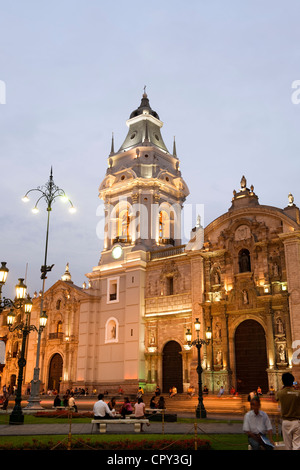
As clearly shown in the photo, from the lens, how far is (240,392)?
3297 centimetres

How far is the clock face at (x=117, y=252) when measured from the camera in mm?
44281

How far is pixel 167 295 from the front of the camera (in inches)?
1553

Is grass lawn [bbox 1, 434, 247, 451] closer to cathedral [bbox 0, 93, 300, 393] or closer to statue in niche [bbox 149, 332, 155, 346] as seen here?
cathedral [bbox 0, 93, 300, 393]

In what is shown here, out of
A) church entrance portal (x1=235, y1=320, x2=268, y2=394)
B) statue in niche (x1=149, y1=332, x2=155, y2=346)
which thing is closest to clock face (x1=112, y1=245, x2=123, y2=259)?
statue in niche (x1=149, y1=332, x2=155, y2=346)

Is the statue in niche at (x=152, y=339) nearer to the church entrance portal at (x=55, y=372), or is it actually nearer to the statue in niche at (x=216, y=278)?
the statue in niche at (x=216, y=278)

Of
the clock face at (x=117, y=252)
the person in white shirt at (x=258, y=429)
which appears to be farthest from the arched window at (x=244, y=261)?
the person in white shirt at (x=258, y=429)

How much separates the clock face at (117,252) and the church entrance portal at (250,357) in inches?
575

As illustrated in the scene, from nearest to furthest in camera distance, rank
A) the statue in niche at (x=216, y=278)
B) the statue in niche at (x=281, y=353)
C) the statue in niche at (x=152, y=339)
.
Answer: the statue in niche at (x=281, y=353) → the statue in niche at (x=216, y=278) → the statue in niche at (x=152, y=339)

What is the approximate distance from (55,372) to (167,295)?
17.0 metres

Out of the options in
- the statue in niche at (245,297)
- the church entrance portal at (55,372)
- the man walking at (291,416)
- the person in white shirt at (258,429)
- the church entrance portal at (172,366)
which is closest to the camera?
the person in white shirt at (258,429)

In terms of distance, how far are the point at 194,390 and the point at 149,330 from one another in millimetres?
7484

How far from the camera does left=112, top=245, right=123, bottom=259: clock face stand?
145 feet

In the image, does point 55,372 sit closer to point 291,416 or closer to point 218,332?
point 218,332
